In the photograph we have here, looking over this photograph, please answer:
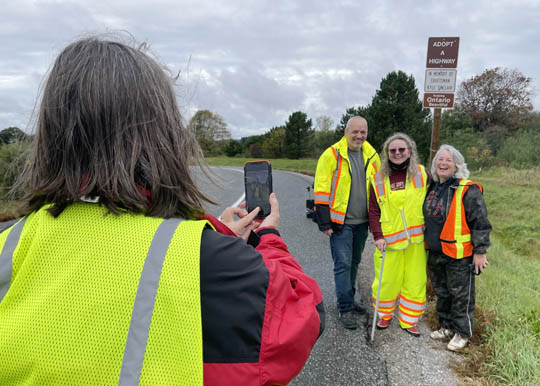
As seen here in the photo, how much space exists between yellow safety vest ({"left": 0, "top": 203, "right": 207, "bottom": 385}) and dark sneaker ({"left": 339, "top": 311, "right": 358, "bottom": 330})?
9.54 feet

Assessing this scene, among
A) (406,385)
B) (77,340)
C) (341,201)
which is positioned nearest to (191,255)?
(77,340)

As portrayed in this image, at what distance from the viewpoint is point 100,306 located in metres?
0.76

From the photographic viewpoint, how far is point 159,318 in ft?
2.52

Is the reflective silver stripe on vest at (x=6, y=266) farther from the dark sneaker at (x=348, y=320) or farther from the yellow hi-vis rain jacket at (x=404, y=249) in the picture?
the yellow hi-vis rain jacket at (x=404, y=249)

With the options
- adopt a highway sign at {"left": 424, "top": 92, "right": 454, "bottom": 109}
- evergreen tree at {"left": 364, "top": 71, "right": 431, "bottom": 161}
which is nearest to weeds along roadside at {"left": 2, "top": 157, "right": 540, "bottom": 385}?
adopt a highway sign at {"left": 424, "top": 92, "right": 454, "bottom": 109}

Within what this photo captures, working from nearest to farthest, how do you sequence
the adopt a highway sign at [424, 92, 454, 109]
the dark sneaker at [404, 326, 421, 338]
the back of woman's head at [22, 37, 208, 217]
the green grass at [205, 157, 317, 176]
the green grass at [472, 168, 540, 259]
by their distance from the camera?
the back of woman's head at [22, 37, 208, 217], the dark sneaker at [404, 326, 421, 338], the adopt a highway sign at [424, 92, 454, 109], the green grass at [472, 168, 540, 259], the green grass at [205, 157, 317, 176]

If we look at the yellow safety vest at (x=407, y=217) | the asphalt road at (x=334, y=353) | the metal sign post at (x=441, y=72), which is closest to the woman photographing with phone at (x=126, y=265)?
the asphalt road at (x=334, y=353)

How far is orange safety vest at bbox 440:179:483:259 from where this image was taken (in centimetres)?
310

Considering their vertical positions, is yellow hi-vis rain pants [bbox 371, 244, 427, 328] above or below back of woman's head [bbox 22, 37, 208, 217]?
below

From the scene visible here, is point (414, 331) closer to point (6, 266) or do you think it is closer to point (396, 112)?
point (6, 266)

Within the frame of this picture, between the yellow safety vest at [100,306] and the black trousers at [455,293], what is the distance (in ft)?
9.93

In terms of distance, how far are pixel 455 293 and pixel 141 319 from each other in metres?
3.16

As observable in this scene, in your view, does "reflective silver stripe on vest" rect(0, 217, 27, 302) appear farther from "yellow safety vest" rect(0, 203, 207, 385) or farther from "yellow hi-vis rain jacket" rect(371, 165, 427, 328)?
"yellow hi-vis rain jacket" rect(371, 165, 427, 328)

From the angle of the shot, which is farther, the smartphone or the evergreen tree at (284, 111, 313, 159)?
the evergreen tree at (284, 111, 313, 159)
